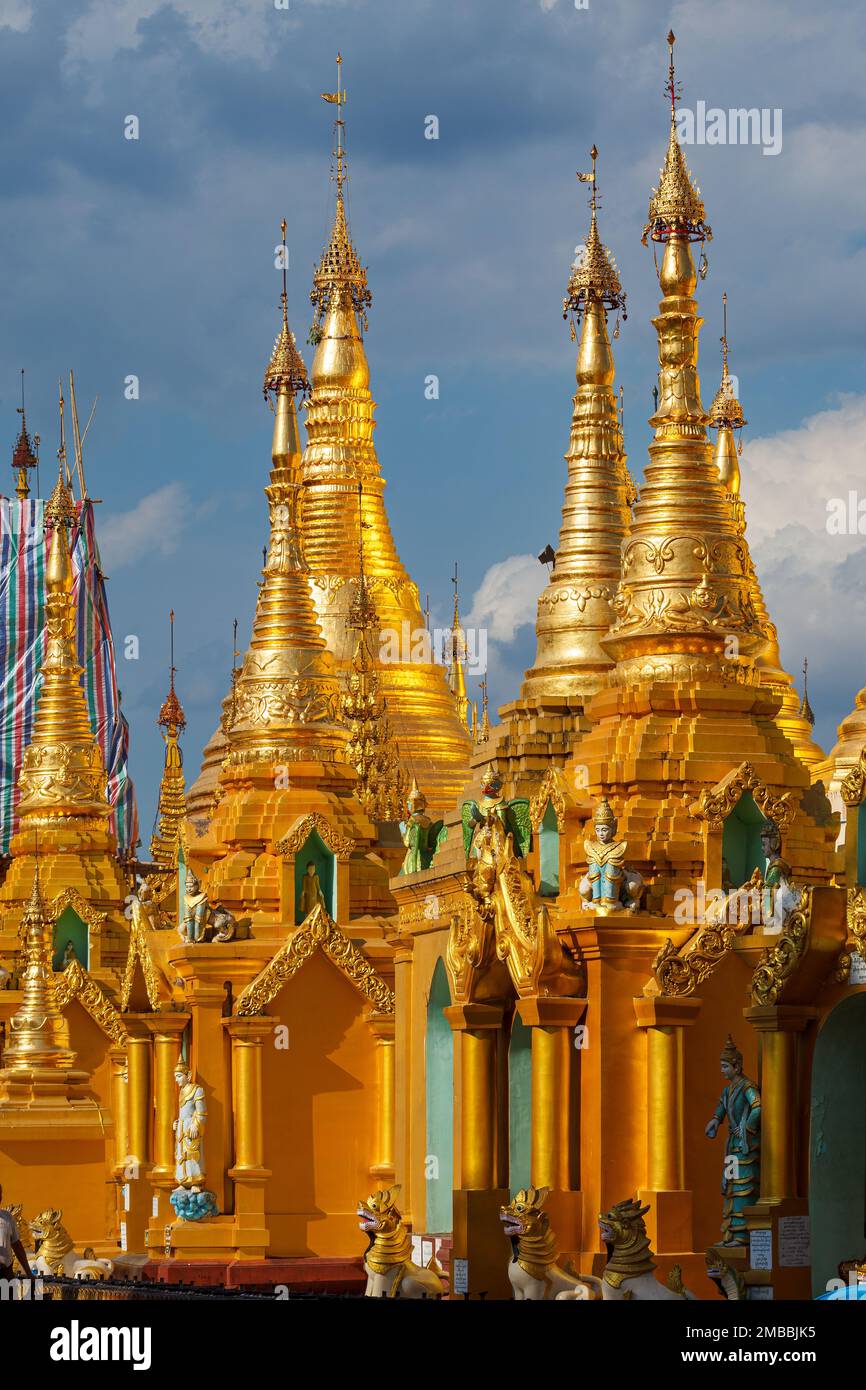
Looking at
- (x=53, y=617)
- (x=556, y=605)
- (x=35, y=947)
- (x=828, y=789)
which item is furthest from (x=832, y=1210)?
(x=53, y=617)

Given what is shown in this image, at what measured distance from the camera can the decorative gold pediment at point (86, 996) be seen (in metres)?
57.2

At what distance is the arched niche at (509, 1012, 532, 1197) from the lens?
1475 inches

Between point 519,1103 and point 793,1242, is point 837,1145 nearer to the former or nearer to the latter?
point 793,1242

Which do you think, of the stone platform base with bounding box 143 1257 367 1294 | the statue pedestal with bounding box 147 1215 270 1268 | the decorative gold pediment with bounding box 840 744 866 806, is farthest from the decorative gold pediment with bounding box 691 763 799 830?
the statue pedestal with bounding box 147 1215 270 1268

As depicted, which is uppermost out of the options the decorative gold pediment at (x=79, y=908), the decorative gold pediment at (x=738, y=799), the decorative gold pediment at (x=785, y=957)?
the decorative gold pediment at (x=79, y=908)

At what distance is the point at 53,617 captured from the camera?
62719mm

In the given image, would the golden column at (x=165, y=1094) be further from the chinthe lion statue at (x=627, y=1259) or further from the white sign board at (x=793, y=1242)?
the chinthe lion statue at (x=627, y=1259)

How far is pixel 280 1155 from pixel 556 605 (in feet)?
29.6

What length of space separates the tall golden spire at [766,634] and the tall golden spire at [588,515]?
1.76 meters

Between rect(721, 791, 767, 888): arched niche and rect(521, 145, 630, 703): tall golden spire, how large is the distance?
6.91 meters

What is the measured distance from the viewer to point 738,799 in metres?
36.2

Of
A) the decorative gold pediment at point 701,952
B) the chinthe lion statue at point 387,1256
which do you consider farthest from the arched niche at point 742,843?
the chinthe lion statue at point 387,1256

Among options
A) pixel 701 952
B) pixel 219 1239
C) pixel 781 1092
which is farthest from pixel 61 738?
pixel 781 1092

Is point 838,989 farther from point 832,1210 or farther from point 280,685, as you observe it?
point 280,685
